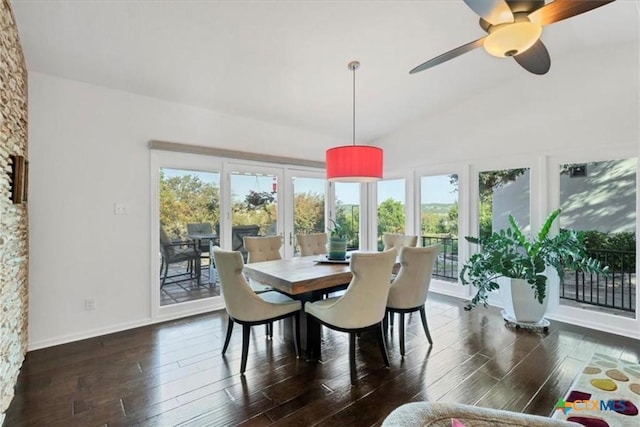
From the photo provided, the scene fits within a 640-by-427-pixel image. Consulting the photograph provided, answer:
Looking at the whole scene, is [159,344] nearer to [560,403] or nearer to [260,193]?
[260,193]

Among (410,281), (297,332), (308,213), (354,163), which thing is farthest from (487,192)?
(297,332)

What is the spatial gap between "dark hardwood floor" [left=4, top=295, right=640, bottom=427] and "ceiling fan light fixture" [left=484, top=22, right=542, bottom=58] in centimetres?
232

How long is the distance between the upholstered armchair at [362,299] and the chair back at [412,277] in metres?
0.35

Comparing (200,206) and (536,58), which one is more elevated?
(536,58)

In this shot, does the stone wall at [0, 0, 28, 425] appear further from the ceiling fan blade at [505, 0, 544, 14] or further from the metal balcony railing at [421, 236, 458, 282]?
the metal balcony railing at [421, 236, 458, 282]

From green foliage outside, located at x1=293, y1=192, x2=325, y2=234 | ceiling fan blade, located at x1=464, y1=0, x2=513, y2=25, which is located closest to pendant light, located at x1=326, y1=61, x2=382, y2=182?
ceiling fan blade, located at x1=464, y1=0, x2=513, y2=25

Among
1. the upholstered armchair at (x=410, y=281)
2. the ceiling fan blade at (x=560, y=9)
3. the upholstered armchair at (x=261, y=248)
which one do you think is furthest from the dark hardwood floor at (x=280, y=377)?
the ceiling fan blade at (x=560, y=9)

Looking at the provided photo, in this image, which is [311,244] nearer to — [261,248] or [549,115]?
[261,248]

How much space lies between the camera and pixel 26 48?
268 cm

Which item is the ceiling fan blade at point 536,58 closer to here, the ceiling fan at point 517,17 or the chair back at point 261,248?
the ceiling fan at point 517,17

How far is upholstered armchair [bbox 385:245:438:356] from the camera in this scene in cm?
275

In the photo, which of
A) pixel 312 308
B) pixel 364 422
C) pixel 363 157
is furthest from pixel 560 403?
pixel 363 157

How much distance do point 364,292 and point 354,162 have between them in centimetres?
122

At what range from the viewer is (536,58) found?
2.22 metres
